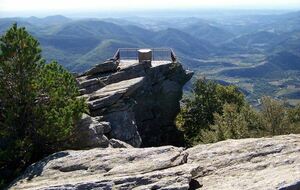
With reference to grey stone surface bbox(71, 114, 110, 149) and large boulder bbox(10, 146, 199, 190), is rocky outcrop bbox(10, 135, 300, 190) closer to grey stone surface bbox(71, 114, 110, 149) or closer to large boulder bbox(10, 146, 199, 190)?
large boulder bbox(10, 146, 199, 190)

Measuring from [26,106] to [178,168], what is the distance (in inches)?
520

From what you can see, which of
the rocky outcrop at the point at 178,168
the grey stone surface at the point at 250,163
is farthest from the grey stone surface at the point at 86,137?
the grey stone surface at the point at 250,163

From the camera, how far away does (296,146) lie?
26.8 metres

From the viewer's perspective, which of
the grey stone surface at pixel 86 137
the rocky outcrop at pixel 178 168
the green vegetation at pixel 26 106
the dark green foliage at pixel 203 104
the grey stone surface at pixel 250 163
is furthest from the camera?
the dark green foliage at pixel 203 104

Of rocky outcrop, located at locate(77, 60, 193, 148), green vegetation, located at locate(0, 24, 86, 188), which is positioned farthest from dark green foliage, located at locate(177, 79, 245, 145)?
green vegetation, located at locate(0, 24, 86, 188)

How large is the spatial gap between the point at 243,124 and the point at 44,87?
27.3 meters

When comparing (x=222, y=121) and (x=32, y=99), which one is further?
(x=222, y=121)

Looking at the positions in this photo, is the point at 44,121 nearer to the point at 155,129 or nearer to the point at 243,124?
the point at 243,124

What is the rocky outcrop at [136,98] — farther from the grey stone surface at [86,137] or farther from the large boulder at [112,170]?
the large boulder at [112,170]

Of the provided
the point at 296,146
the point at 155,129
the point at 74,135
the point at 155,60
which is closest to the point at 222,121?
the point at 155,129

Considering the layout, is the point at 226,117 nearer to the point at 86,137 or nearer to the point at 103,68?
the point at 103,68

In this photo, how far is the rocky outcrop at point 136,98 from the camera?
4712cm

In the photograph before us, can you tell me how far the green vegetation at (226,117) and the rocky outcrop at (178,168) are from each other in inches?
857

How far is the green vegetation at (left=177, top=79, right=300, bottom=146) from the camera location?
51.3m
